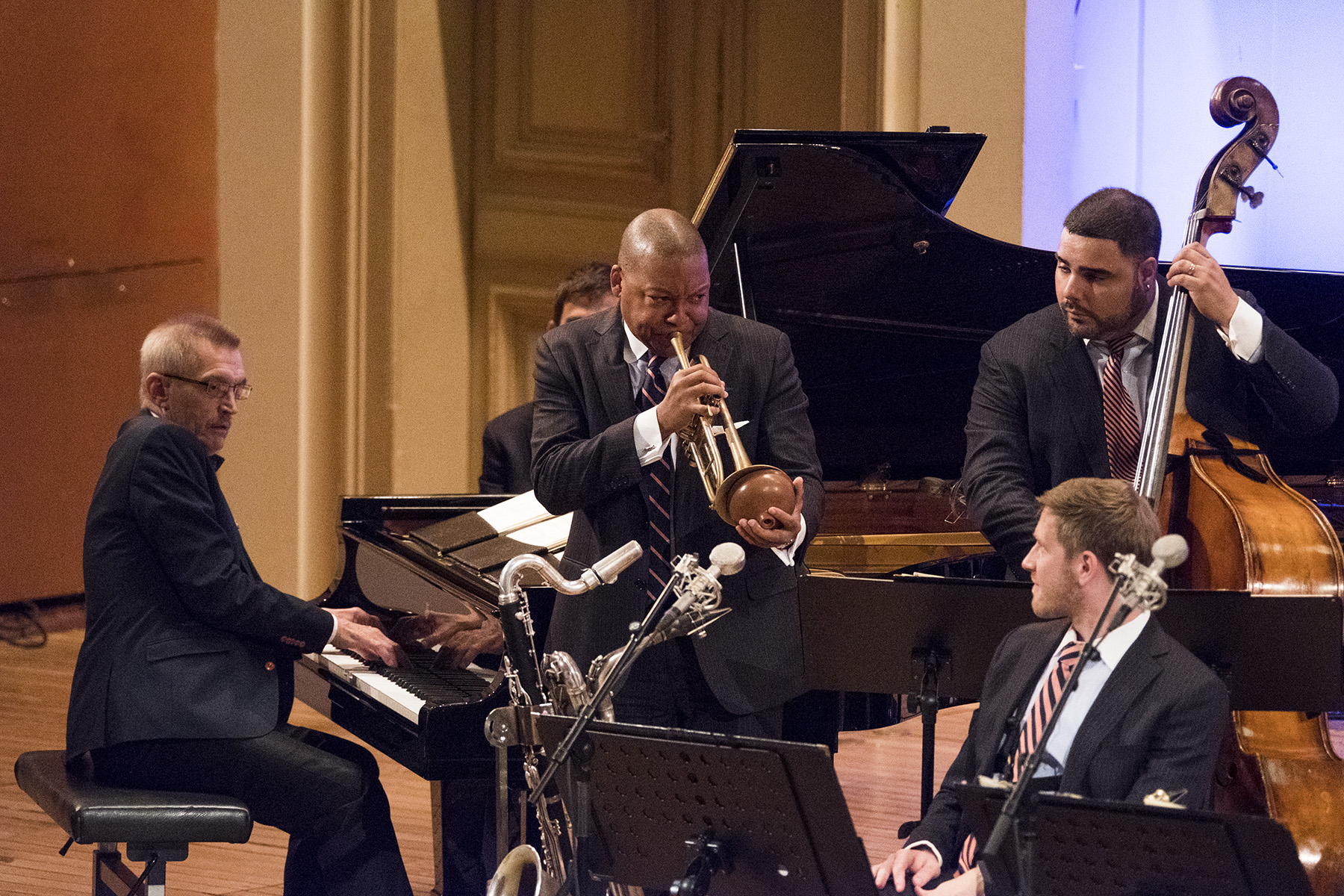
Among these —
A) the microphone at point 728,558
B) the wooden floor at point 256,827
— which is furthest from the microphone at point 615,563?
the wooden floor at point 256,827

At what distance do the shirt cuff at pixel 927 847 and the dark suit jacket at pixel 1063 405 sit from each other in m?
0.69

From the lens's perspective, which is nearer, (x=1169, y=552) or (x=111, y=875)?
(x=1169, y=552)

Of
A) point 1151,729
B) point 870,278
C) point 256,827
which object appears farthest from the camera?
point 256,827

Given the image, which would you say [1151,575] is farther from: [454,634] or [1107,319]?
[454,634]

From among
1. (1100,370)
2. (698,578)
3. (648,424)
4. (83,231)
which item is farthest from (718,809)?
(83,231)

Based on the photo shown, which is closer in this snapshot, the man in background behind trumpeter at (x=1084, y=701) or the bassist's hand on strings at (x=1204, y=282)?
the man in background behind trumpeter at (x=1084, y=701)

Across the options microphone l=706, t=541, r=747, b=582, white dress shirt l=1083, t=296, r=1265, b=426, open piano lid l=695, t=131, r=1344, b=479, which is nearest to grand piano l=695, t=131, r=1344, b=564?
open piano lid l=695, t=131, r=1344, b=479

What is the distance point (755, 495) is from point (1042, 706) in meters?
0.57

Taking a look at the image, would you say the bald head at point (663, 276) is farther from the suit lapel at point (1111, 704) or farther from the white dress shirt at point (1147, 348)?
the suit lapel at point (1111, 704)

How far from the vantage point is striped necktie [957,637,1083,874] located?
2.52m

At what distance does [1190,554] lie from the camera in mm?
3064

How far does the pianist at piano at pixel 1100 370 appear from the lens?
304 cm

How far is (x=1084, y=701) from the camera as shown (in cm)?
251

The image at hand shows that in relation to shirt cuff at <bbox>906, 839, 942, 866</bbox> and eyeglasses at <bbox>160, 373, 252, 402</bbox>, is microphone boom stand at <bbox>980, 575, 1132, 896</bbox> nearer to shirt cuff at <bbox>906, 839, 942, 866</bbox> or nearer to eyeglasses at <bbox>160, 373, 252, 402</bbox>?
shirt cuff at <bbox>906, 839, 942, 866</bbox>
